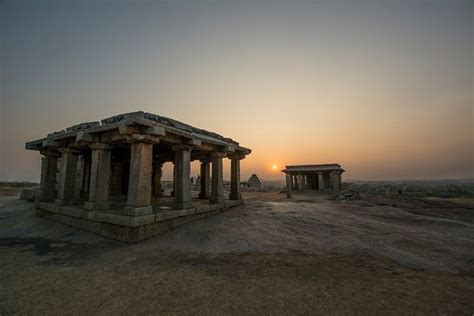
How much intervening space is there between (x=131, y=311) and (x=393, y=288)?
4.60 metres

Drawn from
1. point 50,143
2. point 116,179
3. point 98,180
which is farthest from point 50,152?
point 98,180

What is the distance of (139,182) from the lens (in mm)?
6918

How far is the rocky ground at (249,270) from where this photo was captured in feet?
11.1

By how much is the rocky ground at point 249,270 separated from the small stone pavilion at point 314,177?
1612cm

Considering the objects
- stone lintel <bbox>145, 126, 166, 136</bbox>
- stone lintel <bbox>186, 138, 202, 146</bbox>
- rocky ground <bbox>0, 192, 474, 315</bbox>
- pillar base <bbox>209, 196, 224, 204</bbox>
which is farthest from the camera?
pillar base <bbox>209, 196, 224, 204</bbox>

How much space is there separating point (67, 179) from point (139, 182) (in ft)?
18.7

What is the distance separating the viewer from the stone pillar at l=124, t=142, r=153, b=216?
6852mm

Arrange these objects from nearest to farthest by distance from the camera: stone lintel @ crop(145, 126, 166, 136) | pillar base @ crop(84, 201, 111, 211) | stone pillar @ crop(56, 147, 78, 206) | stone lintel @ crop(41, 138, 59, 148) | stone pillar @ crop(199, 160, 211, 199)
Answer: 1. stone lintel @ crop(145, 126, 166, 136)
2. pillar base @ crop(84, 201, 111, 211)
3. stone pillar @ crop(56, 147, 78, 206)
4. stone lintel @ crop(41, 138, 59, 148)
5. stone pillar @ crop(199, 160, 211, 199)

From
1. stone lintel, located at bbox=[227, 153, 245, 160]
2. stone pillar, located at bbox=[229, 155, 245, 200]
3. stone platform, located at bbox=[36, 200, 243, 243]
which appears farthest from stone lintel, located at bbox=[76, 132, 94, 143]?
stone pillar, located at bbox=[229, 155, 245, 200]

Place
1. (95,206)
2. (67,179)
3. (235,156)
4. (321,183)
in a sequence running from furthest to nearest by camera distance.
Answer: (321,183), (235,156), (67,179), (95,206)

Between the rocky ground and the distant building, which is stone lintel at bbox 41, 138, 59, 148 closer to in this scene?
the rocky ground

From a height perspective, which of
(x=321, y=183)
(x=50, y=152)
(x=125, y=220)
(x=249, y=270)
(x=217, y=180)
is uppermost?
(x=50, y=152)

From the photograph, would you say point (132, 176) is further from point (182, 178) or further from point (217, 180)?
point (217, 180)

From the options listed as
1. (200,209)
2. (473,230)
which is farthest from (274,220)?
(473,230)
